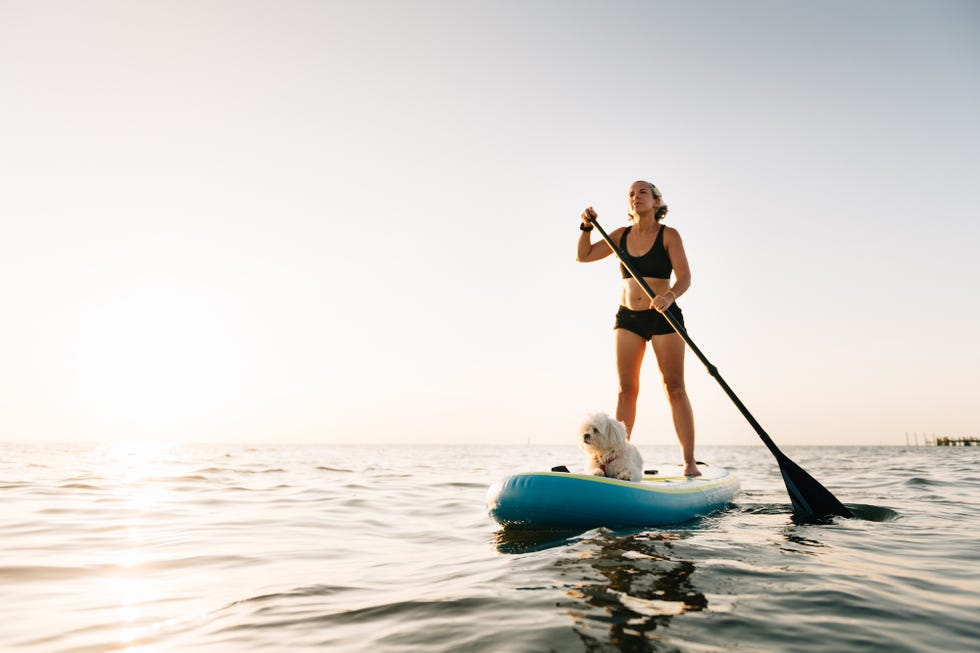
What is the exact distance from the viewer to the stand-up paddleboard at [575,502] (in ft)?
14.2

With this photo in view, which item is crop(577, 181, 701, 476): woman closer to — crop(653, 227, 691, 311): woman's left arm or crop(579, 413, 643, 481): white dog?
crop(653, 227, 691, 311): woman's left arm

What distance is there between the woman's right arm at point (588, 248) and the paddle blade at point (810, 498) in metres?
2.90

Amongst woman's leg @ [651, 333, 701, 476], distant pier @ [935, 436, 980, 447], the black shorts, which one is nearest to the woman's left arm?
the black shorts

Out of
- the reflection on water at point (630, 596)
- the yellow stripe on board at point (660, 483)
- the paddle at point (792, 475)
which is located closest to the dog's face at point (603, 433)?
the yellow stripe on board at point (660, 483)

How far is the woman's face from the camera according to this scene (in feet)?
20.3

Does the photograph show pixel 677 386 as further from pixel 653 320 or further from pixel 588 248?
pixel 588 248

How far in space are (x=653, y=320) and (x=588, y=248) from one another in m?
1.11

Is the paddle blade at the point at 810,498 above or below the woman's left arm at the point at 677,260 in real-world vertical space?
below

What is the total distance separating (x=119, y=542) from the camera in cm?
473

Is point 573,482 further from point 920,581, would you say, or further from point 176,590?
point 176,590

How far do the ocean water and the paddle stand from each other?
25cm

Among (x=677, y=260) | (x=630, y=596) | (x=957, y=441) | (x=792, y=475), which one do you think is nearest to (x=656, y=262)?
(x=677, y=260)

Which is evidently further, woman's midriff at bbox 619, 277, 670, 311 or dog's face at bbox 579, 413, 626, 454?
woman's midriff at bbox 619, 277, 670, 311

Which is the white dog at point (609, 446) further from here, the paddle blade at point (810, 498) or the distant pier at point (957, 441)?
the distant pier at point (957, 441)
